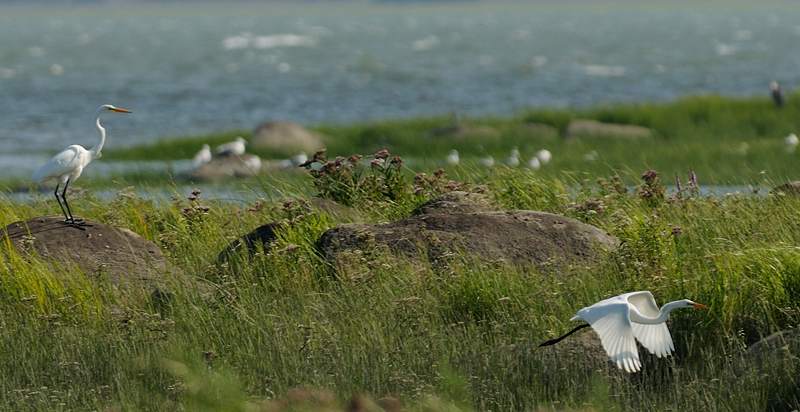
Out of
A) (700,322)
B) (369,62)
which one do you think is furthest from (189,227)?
(369,62)

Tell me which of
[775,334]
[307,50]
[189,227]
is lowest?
[307,50]

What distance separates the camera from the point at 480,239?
11.9 m

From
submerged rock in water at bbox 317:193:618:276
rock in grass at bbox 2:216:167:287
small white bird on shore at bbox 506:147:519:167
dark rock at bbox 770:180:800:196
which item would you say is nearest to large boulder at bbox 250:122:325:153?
small white bird on shore at bbox 506:147:519:167

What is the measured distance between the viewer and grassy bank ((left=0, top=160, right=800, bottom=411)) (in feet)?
30.7

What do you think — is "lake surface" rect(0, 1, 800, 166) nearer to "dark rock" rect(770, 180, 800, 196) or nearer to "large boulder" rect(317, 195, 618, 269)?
"dark rock" rect(770, 180, 800, 196)

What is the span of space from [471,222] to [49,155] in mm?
25547

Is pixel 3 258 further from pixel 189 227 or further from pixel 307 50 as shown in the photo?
pixel 307 50

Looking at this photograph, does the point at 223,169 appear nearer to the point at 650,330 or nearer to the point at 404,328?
the point at 404,328

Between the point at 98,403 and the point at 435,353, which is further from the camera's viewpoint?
the point at 435,353

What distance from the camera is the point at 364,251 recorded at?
→ 11680 mm

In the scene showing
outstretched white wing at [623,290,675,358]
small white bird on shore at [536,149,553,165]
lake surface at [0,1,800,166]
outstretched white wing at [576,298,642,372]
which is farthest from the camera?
lake surface at [0,1,800,166]

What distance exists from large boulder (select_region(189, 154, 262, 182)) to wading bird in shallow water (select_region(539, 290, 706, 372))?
17.6 metres

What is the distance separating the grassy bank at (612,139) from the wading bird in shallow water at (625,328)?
16376 millimetres

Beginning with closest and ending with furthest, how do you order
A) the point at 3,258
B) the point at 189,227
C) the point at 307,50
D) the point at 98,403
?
the point at 98,403, the point at 3,258, the point at 189,227, the point at 307,50
